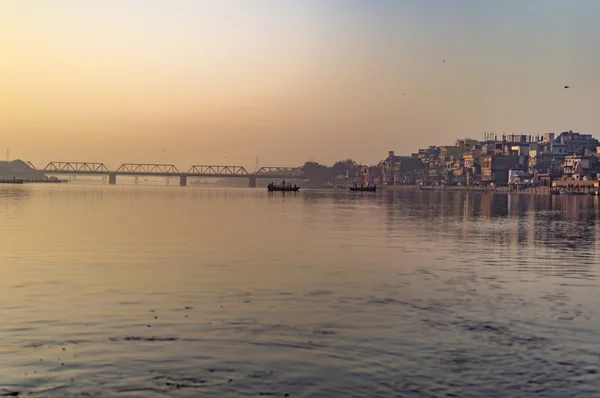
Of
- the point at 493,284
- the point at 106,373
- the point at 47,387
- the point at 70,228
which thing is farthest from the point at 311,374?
the point at 70,228

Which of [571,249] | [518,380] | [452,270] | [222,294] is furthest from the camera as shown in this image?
[571,249]

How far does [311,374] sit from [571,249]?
105 ft

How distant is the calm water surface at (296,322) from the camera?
13477 millimetres

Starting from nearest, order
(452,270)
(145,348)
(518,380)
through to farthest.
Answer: (518,380) < (145,348) < (452,270)

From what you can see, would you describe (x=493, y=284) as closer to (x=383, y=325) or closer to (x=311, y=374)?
(x=383, y=325)

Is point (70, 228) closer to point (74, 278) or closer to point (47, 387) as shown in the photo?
point (74, 278)

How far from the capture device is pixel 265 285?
25.8 metres

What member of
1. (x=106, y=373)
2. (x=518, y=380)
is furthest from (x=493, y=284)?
(x=106, y=373)

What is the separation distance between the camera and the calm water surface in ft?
44.2

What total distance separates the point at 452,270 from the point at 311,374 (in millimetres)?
18094

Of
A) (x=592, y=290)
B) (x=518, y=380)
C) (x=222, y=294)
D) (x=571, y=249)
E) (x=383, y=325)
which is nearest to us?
(x=518, y=380)

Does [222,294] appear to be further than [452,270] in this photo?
No

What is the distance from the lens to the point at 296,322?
18.8 m

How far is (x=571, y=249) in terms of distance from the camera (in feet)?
138
